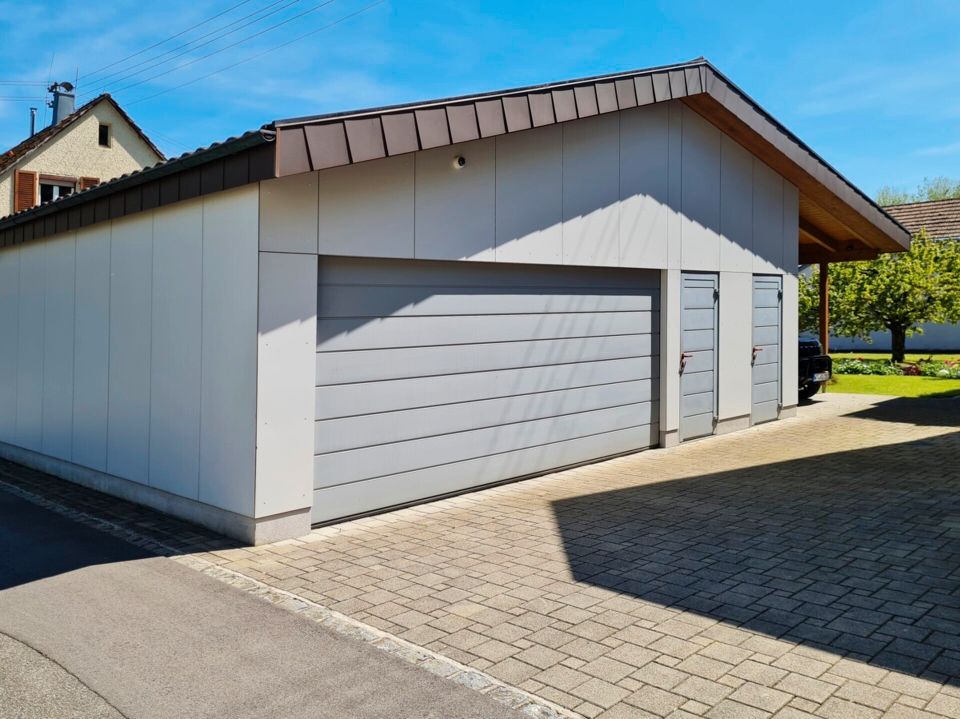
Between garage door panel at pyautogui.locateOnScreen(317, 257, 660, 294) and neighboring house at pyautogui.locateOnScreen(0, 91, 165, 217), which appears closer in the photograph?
garage door panel at pyautogui.locateOnScreen(317, 257, 660, 294)

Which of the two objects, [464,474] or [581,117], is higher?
[581,117]

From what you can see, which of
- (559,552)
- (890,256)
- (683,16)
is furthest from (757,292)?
(890,256)

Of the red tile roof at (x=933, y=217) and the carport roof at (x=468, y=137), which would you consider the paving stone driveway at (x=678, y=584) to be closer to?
the carport roof at (x=468, y=137)

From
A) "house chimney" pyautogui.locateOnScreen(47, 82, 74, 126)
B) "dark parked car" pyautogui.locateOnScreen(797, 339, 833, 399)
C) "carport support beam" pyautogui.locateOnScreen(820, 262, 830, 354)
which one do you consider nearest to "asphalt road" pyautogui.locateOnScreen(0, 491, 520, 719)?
"dark parked car" pyautogui.locateOnScreen(797, 339, 833, 399)

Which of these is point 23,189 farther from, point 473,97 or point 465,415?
point 473,97

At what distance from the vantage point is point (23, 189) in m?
21.5

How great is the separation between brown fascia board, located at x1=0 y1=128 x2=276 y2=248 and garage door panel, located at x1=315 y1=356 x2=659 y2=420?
185 centimetres

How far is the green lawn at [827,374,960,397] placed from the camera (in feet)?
57.7

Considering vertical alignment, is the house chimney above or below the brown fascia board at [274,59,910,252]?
above

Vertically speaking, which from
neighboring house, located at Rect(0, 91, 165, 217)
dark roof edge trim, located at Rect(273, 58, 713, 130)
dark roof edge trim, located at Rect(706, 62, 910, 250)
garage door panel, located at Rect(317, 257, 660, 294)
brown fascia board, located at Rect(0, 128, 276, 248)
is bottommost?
garage door panel, located at Rect(317, 257, 660, 294)

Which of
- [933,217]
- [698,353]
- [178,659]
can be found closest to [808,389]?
[698,353]

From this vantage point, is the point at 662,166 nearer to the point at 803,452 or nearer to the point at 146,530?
the point at 803,452

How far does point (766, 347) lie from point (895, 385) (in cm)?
783

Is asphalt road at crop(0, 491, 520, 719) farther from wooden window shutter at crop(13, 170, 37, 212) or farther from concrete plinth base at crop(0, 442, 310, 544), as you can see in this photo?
wooden window shutter at crop(13, 170, 37, 212)
